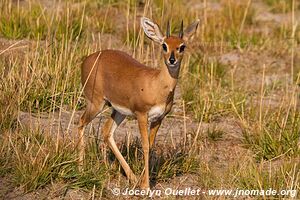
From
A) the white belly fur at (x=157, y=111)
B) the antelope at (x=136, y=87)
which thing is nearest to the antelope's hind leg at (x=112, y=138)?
the antelope at (x=136, y=87)

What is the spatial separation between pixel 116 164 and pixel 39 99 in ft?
4.25

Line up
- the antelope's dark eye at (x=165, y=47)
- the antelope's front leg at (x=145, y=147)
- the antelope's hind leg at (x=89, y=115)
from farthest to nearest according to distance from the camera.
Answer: the antelope's hind leg at (x=89, y=115)
the antelope's front leg at (x=145, y=147)
the antelope's dark eye at (x=165, y=47)

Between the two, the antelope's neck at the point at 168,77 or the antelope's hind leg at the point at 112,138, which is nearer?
the antelope's neck at the point at 168,77

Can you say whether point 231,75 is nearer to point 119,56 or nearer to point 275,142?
point 275,142

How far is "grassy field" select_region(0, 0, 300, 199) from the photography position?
578cm

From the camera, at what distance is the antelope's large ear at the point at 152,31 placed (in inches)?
235

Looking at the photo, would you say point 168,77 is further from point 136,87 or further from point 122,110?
point 122,110

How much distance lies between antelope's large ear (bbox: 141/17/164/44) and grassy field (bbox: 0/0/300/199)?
2.98 ft

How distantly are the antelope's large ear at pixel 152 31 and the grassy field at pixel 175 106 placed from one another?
0.91 m

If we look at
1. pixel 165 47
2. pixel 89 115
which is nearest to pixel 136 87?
pixel 165 47

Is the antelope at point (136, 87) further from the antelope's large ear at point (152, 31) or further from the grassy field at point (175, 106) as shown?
the grassy field at point (175, 106)

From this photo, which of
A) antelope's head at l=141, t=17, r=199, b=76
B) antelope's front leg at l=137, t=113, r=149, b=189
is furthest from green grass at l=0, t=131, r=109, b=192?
antelope's head at l=141, t=17, r=199, b=76

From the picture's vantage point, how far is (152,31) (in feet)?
19.8

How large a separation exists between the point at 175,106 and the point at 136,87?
92.2 inches
